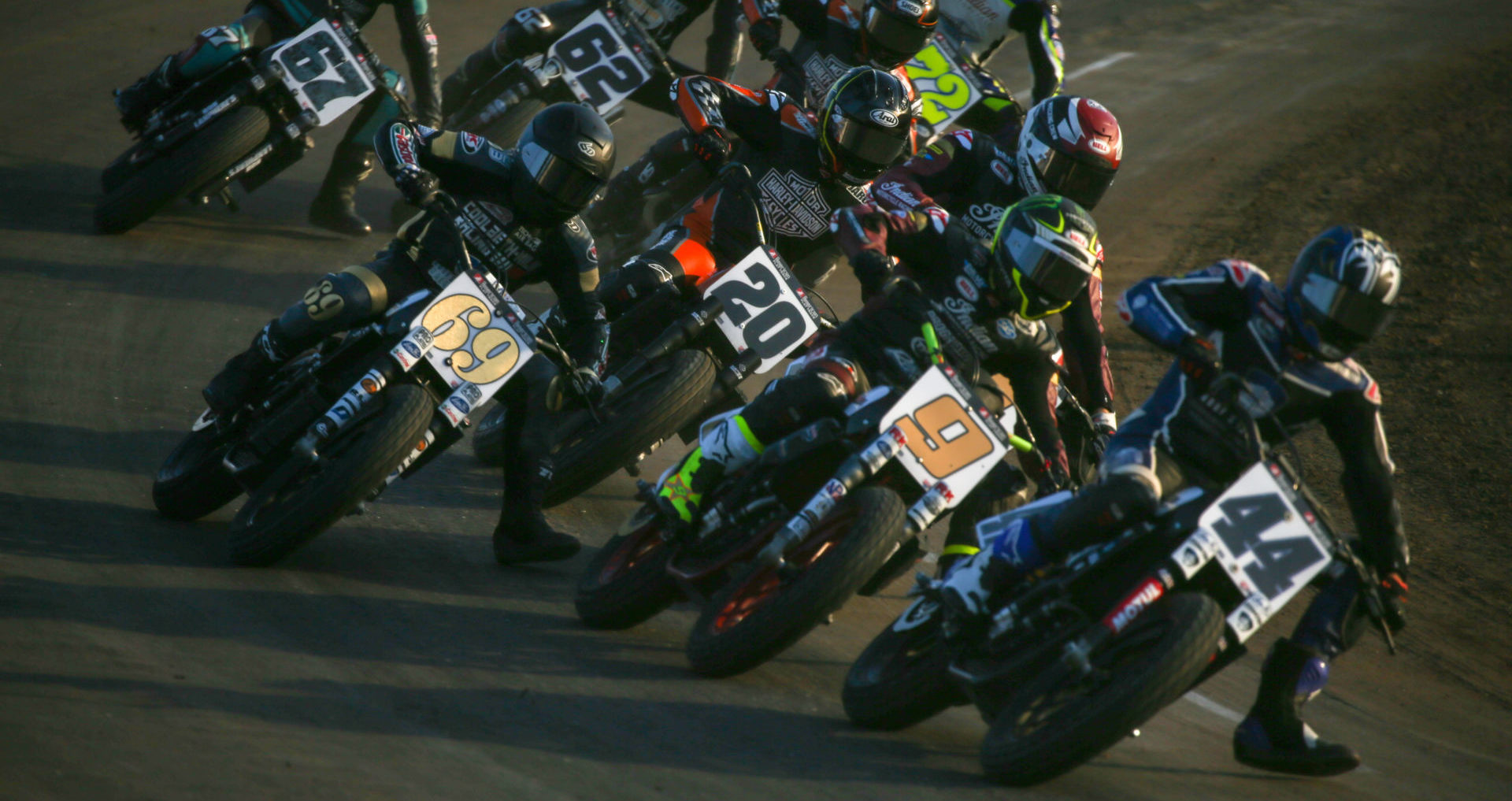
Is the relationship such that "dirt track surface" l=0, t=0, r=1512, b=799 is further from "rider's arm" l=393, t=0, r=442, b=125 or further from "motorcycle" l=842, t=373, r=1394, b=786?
"rider's arm" l=393, t=0, r=442, b=125

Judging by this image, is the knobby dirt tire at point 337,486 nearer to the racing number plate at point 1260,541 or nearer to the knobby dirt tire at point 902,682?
the knobby dirt tire at point 902,682

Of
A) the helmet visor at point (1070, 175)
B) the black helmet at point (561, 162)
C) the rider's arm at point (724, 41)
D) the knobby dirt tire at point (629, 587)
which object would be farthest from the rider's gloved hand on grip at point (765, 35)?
the knobby dirt tire at point (629, 587)

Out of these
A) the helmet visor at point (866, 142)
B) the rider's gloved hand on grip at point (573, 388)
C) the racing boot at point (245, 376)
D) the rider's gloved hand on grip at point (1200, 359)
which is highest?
the rider's gloved hand on grip at point (1200, 359)

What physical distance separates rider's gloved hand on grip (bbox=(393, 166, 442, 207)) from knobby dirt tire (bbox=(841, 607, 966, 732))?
2775mm

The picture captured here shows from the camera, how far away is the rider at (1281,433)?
16.9ft

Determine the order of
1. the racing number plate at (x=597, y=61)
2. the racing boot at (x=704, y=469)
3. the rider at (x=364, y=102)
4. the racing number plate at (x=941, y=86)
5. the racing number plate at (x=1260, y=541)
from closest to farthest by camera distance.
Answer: the racing number plate at (x=1260, y=541), the racing boot at (x=704, y=469), the rider at (x=364, y=102), the racing number plate at (x=941, y=86), the racing number plate at (x=597, y=61)

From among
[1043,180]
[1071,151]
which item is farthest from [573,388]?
[1071,151]

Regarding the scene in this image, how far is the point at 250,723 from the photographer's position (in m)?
4.62

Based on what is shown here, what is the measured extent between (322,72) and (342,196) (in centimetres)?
149

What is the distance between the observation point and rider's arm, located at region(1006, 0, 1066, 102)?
10.9 m

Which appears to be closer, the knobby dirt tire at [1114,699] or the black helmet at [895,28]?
the knobby dirt tire at [1114,699]

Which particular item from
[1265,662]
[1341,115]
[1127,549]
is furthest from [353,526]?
[1341,115]

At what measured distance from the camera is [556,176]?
20.6 ft

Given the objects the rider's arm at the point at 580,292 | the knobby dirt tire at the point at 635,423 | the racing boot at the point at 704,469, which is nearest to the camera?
the racing boot at the point at 704,469
